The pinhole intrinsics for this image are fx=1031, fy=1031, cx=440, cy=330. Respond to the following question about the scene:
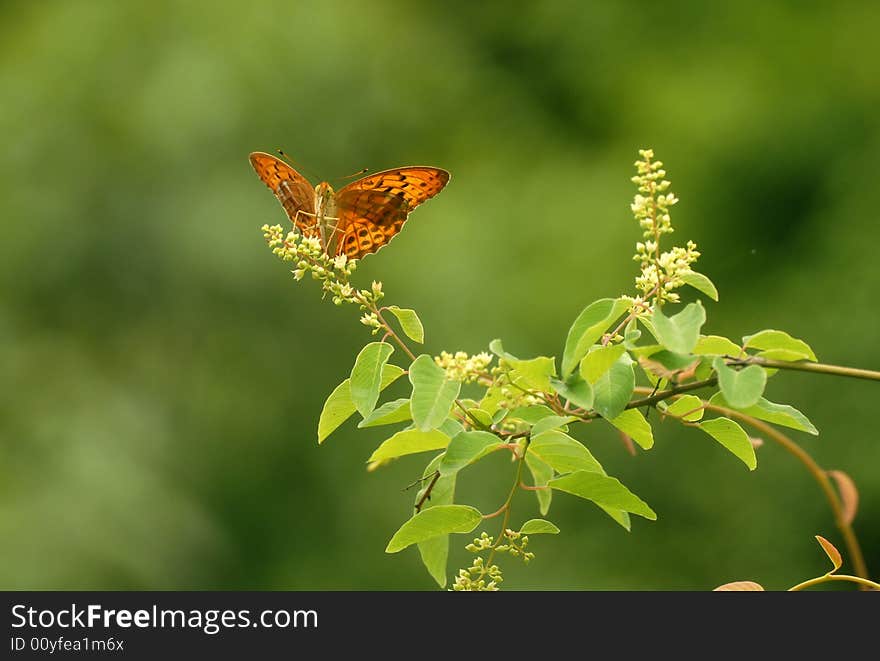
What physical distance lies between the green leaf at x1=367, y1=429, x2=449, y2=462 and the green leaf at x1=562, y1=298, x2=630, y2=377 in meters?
0.23

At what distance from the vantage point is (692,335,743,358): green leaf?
140 centimetres

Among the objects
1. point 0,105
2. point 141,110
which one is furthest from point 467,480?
point 0,105

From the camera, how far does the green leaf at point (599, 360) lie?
1.38m

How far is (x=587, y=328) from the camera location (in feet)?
4.65

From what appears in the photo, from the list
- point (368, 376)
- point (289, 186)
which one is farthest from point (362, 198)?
point (368, 376)

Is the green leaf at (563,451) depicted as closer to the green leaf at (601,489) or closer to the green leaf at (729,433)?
the green leaf at (601,489)

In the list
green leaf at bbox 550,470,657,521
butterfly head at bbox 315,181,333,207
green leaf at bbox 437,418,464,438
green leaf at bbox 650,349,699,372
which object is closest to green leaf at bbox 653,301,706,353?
green leaf at bbox 650,349,699,372

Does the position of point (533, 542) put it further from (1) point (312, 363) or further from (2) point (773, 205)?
(2) point (773, 205)

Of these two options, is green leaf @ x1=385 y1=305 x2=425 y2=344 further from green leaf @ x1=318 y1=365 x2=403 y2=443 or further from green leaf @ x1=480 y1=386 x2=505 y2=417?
green leaf @ x1=480 y1=386 x2=505 y2=417

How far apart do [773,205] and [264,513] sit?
10.6 ft

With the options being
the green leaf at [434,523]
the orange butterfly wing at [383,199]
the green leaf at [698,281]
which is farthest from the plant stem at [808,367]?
the orange butterfly wing at [383,199]

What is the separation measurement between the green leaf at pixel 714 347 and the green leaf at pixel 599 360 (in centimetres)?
11

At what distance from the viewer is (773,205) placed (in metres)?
5.60
